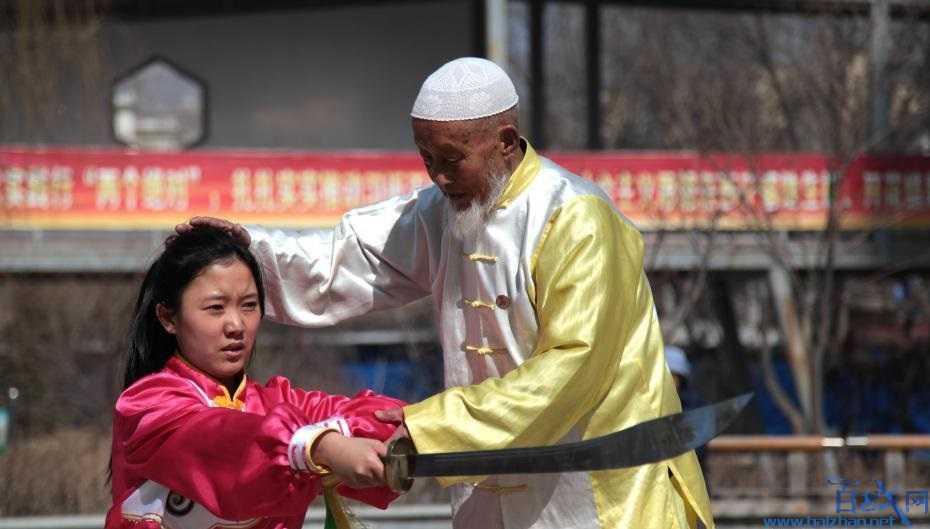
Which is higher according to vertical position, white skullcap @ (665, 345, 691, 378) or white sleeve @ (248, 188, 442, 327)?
white sleeve @ (248, 188, 442, 327)

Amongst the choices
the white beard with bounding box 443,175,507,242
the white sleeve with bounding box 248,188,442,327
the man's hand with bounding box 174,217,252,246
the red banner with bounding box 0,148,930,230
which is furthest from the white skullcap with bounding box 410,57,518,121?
the red banner with bounding box 0,148,930,230

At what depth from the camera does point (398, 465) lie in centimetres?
300

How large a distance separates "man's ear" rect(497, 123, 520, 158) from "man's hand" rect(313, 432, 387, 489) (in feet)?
2.42

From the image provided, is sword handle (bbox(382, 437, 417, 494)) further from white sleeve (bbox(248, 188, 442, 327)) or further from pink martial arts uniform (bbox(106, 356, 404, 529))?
white sleeve (bbox(248, 188, 442, 327))

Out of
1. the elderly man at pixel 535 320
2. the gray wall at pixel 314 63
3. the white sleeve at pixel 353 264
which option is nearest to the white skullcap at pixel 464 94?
the elderly man at pixel 535 320

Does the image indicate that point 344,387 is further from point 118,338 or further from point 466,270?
point 466,270

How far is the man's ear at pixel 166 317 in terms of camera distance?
3424mm

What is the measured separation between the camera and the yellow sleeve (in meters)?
3.05

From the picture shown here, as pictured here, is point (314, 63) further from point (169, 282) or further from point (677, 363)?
point (169, 282)

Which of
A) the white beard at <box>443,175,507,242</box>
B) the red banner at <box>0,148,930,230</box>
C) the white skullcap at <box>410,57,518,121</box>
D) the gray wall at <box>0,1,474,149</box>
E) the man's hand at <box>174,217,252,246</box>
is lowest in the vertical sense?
the red banner at <box>0,148,930,230</box>

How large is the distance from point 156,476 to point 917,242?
11783 millimetres


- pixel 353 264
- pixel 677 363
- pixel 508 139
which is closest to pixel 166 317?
pixel 353 264

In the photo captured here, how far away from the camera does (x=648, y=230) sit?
12.6 m

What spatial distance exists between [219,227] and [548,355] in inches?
34.1
